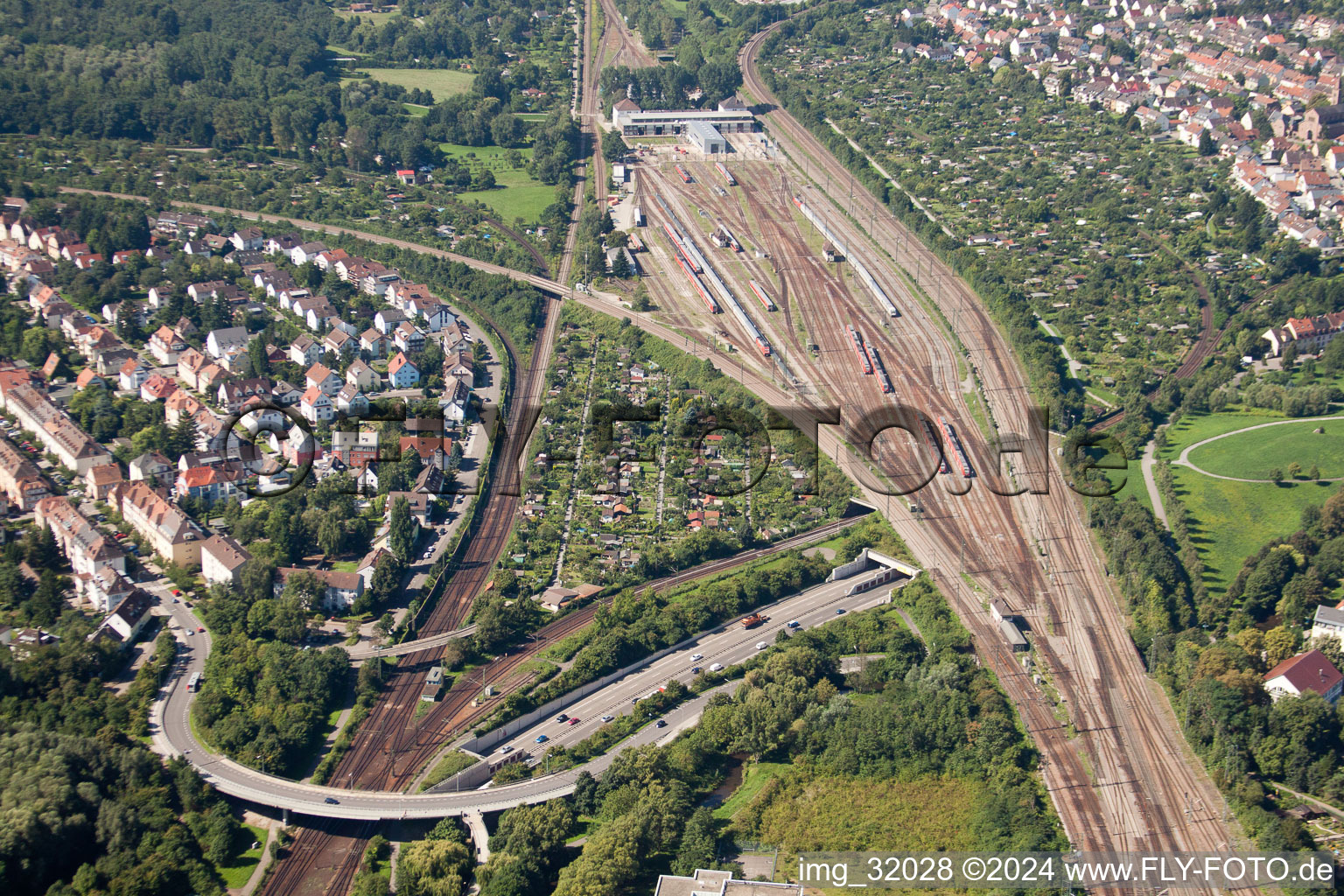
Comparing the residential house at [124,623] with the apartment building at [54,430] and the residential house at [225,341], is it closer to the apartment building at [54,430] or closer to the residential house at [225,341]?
the apartment building at [54,430]

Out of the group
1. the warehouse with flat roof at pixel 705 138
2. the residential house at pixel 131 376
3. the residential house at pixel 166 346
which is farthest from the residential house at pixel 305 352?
the warehouse with flat roof at pixel 705 138

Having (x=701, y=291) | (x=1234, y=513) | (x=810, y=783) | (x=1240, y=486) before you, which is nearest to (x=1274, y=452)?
(x=1240, y=486)

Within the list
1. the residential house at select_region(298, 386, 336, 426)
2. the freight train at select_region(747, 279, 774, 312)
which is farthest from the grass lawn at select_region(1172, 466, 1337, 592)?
the residential house at select_region(298, 386, 336, 426)

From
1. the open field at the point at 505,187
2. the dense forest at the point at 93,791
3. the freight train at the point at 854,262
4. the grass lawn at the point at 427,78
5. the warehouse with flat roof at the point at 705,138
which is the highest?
the grass lawn at the point at 427,78

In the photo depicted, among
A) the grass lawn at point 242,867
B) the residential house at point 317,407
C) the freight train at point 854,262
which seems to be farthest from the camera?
the freight train at point 854,262

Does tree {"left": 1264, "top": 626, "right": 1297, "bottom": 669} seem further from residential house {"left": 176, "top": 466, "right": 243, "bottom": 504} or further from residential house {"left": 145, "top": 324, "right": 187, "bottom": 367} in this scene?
residential house {"left": 145, "top": 324, "right": 187, "bottom": 367}

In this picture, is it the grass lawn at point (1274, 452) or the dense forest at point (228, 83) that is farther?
the dense forest at point (228, 83)

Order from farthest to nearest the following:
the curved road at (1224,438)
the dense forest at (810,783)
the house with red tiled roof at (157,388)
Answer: the house with red tiled roof at (157,388) → the curved road at (1224,438) → the dense forest at (810,783)

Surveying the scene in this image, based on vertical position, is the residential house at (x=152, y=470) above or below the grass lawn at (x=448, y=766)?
above
